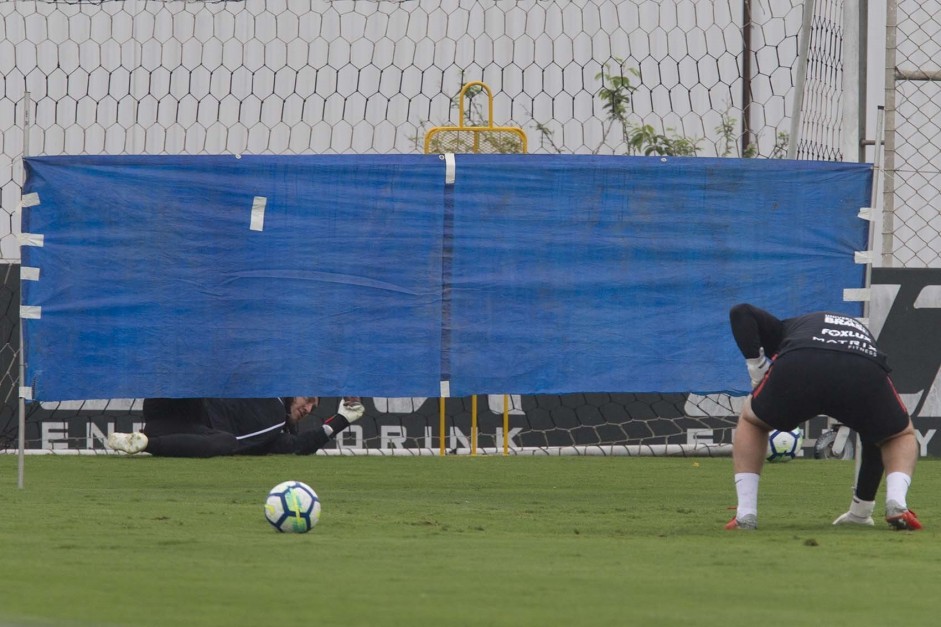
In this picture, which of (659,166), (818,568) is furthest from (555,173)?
(818,568)

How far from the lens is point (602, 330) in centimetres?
990

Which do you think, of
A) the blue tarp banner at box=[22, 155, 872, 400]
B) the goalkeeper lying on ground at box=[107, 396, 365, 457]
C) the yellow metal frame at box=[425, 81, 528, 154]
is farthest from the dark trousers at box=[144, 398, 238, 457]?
the yellow metal frame at box=[425, 81, 528, 154]

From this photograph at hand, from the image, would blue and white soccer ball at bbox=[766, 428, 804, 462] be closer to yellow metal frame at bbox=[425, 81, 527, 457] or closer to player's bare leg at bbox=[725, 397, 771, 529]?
yellow metal frame at bbox=[425, 81, 527, 457]

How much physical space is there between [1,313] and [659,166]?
5513mm

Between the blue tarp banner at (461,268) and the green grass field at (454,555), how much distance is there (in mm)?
743

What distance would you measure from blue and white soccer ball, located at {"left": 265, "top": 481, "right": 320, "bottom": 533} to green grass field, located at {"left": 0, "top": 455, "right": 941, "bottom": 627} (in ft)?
0.36

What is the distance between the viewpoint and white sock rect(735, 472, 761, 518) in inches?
279

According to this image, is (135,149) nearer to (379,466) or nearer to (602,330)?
(379,466)

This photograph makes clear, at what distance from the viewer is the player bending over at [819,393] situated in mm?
7027

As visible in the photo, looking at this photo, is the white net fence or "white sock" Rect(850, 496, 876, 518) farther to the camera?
the white net fence

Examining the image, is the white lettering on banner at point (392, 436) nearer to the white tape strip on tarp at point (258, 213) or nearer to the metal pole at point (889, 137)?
the white tape strip on tarp at point (258, 213)

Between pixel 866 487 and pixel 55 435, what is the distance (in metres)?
7.33

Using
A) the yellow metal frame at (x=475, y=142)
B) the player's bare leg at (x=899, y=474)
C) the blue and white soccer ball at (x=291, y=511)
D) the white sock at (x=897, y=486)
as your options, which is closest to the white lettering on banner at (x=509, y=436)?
the yellow metal frame at (x=475, y=142)

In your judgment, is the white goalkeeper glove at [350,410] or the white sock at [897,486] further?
the white goalkeeper glove at [350,410]
